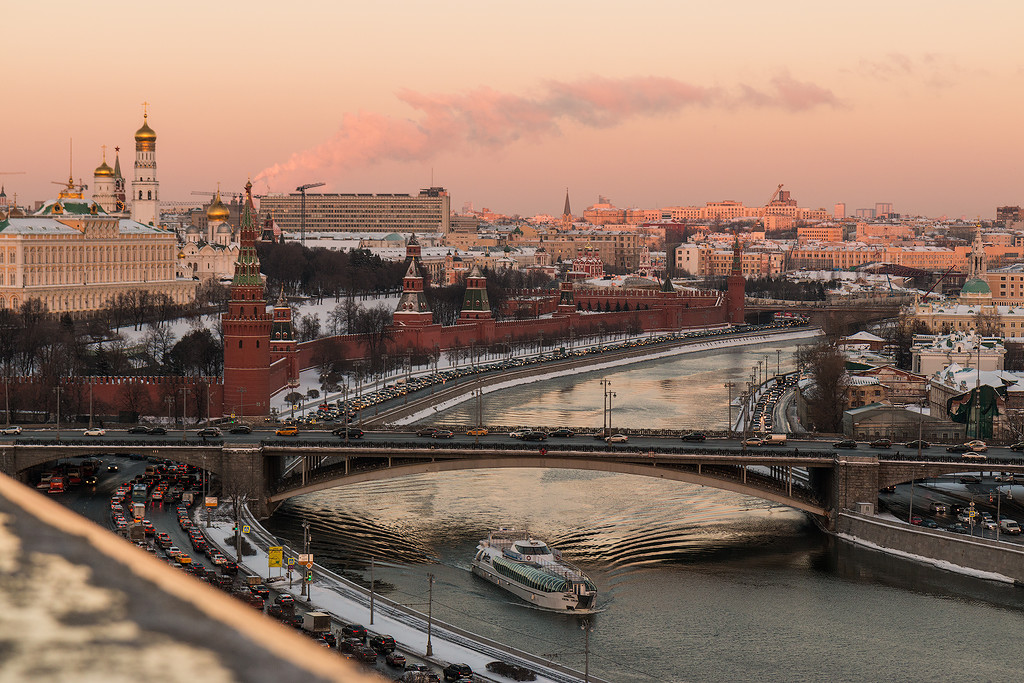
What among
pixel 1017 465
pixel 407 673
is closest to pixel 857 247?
pixel 1017 465

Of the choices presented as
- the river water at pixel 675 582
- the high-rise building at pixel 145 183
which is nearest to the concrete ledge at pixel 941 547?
the river water at pixel 675 582

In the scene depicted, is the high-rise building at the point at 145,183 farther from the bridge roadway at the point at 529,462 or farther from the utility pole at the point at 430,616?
the utility pole at the point at 430,616

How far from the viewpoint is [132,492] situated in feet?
67.4

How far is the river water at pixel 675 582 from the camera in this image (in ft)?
44.0

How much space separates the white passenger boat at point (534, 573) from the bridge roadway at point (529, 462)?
9.40 ft

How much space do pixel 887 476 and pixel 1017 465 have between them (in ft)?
6.10

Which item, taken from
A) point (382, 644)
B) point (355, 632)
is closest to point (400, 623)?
point (355, 632)

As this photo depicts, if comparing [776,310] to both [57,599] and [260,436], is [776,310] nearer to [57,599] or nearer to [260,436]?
[260,436]

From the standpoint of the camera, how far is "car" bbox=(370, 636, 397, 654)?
1302cm

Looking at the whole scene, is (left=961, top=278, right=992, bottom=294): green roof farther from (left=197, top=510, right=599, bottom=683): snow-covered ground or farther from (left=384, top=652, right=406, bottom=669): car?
(left=384, top=652, right=406, bottom=669): car

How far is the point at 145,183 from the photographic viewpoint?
60594 millimetres

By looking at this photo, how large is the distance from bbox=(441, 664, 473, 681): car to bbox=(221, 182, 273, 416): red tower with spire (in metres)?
16.2

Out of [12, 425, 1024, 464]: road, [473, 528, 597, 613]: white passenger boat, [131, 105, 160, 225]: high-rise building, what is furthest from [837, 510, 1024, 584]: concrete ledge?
[131, 105, 160, 225]: high-rise building

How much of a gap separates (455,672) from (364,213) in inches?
3786
